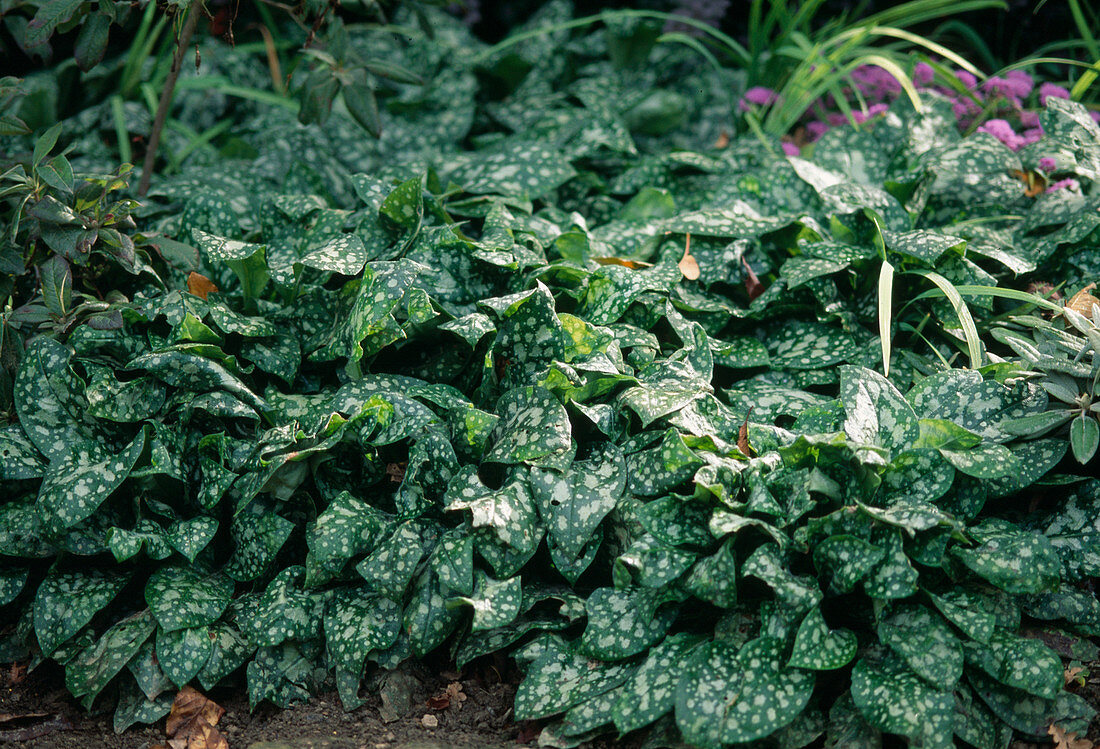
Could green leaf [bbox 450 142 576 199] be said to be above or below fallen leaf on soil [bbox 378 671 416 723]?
above

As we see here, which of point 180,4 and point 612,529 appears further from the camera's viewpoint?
point 180,4

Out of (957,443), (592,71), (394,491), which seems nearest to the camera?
(957,443)

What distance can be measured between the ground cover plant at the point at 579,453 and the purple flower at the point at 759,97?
754mm

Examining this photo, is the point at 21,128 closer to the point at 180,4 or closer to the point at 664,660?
the point at 180,4

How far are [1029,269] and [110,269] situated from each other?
2.52 m

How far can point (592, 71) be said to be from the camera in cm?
359

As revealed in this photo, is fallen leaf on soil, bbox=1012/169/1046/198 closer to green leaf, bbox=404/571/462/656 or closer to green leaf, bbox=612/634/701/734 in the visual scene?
green leaf, bbox=612/634/701/734

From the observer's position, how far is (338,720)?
174cm

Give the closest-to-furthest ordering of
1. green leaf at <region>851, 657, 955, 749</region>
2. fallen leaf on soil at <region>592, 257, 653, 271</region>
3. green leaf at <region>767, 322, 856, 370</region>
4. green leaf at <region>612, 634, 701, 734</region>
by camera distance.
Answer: green leaf at <region>851, 657, 955, 749</region> < green leaf at <region>612, 634, 701, 734</region> < green leaf at <region>767, 322, 856, 370</region> < fallen leaf on soil at <region>592, 257, 653, 271</region>

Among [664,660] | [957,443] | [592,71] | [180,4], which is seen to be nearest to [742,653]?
[664,660]

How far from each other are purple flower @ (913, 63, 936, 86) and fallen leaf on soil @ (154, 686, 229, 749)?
316 cm

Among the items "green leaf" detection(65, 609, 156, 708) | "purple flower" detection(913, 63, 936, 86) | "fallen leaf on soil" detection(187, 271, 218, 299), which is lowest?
"green leaf" detection(65, 609, 156, 708)

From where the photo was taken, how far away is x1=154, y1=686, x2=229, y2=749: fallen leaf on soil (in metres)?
1.69

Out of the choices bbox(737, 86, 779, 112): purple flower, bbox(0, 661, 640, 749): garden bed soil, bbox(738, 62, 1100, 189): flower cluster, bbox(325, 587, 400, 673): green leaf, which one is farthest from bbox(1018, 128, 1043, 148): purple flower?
bbox(325, 587, 400, 673): green leaf
